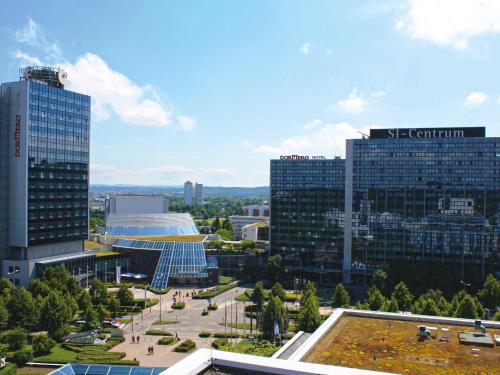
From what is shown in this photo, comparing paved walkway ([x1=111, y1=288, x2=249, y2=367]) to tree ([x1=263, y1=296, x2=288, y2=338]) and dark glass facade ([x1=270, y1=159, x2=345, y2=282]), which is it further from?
dark glass facade ([x1=270, y1=159, x2=345, y2=282])

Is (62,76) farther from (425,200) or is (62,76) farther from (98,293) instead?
(425,200)

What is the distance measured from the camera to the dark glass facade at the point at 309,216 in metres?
137

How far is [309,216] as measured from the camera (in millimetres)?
140125

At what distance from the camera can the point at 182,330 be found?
88500mm

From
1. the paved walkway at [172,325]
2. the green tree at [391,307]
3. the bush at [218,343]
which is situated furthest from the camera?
the green tree at [391,307]

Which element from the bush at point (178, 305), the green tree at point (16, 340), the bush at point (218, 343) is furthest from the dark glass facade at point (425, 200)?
the green tree at point (16, 340)

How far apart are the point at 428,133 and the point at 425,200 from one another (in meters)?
16.6

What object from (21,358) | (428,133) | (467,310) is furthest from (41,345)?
(428,133)

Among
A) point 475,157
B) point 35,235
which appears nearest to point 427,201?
point 475,157

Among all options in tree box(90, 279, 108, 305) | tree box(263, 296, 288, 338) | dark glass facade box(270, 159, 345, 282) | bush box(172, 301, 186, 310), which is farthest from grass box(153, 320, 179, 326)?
dark glass facade box(270, 159, 345, 282)

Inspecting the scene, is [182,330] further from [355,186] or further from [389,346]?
[355,186]

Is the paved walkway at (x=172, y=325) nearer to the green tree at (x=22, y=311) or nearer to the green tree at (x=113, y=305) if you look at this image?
the green tree at (x=113, y=305)

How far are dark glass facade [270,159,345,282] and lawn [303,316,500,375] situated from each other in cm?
8157

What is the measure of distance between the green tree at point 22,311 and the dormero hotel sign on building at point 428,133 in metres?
88.8
